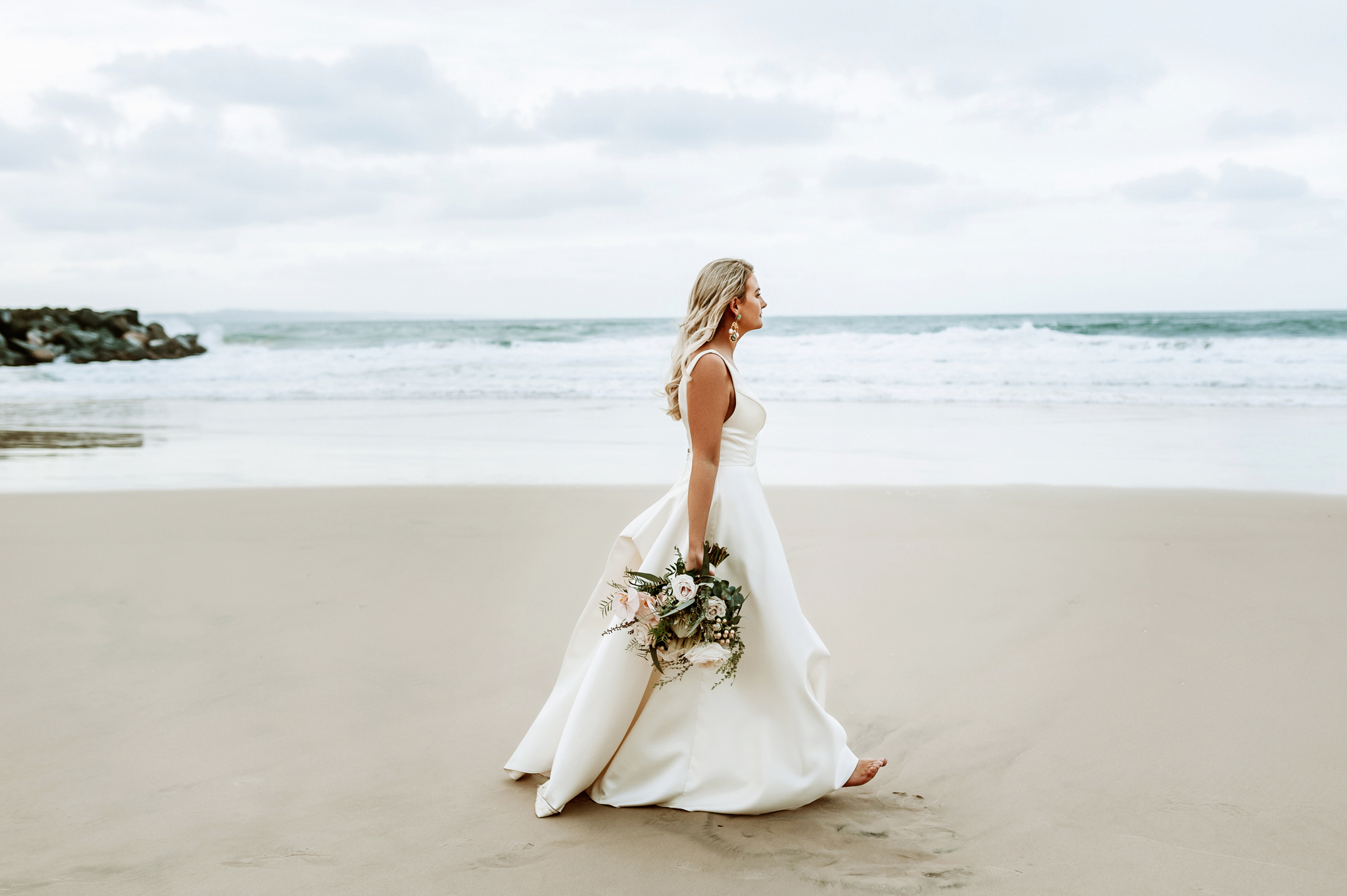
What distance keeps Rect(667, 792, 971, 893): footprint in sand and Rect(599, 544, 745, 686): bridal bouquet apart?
537 millimetres

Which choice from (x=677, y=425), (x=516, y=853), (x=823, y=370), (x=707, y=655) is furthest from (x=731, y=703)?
(x=823, y=370)

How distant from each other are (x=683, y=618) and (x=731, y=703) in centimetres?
41

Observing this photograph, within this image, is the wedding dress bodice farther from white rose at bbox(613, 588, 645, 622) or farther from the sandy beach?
the sandy beach

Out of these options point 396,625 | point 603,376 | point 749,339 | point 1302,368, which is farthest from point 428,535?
point 749,339

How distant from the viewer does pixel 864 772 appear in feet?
10.6

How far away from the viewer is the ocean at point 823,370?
17.9m

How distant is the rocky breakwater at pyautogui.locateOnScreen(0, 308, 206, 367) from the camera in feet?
90.7

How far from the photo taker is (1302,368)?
19891mm

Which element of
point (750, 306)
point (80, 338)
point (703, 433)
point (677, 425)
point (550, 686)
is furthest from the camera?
point (80, 338)

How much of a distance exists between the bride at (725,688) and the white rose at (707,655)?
188 millimetres

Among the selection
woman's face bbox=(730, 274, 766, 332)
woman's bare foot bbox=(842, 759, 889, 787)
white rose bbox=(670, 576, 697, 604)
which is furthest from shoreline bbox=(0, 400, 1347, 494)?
white rose bbox=(670, 576, 697, 604)

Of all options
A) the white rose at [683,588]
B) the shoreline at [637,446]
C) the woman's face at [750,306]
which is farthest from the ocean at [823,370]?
the white rose at [683,588]

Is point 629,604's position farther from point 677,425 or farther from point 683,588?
point 677,425

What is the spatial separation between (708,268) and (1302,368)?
70.9 feet
